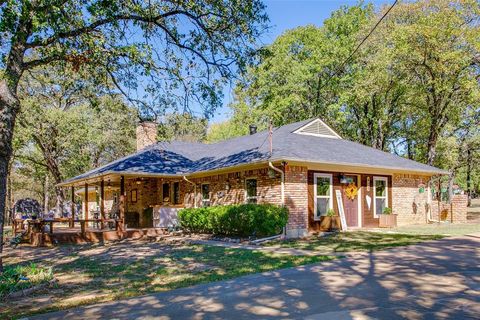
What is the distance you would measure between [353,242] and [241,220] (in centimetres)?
393

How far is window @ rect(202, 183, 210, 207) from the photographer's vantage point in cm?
1844

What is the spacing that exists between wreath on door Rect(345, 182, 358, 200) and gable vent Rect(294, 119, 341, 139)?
3.45 metres

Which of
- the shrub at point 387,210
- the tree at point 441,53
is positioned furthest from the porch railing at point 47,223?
the tree at point 441,53

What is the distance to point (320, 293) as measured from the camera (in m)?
6.21

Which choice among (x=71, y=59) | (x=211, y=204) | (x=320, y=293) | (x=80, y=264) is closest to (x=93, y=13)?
(x=71, y=59)

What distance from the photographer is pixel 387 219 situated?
1739 centimetres

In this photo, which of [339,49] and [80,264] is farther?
[339,49]

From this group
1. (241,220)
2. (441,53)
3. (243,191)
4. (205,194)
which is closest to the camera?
(241,220)

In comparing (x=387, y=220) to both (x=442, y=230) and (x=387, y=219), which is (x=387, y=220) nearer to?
(x=387, y=219)

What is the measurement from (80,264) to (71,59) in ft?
16.1

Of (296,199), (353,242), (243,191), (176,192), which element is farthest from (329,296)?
(176,192)

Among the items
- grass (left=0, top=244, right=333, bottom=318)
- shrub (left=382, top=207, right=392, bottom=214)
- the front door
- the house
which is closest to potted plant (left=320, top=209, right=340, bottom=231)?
the house

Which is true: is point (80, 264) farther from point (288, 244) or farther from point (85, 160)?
point (85, 160)

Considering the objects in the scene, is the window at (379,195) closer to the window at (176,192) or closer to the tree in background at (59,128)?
the window at (176,192)
